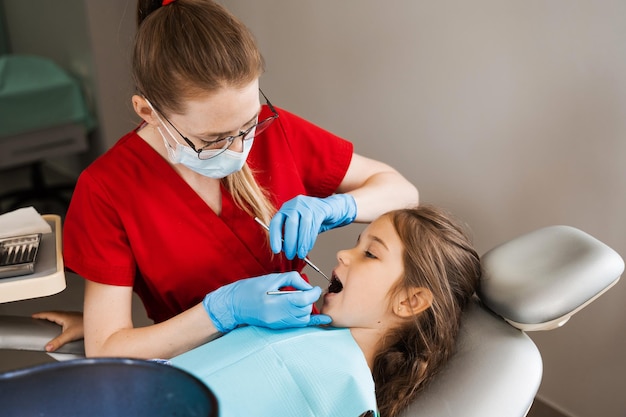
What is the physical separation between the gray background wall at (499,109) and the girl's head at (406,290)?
1.81ft

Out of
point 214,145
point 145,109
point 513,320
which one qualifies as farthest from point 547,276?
point 145,109

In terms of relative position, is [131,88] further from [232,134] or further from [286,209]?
[286,209]

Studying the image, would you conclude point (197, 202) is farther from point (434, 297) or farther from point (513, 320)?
point (513, 320)

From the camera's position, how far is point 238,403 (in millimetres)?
1176

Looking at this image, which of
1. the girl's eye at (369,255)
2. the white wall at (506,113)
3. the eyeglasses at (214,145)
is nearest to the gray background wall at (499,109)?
the white wall at (506,113)

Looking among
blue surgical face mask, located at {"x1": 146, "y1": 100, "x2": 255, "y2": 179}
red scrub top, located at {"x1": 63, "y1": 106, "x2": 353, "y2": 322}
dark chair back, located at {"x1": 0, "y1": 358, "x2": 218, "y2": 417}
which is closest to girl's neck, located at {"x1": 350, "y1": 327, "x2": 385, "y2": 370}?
red scrub top, located at {"x1": 63, "y1": 106, "x2": 353, "y2": 322}

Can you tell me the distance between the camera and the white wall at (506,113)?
1.73 meters

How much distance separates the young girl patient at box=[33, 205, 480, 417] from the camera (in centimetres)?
121

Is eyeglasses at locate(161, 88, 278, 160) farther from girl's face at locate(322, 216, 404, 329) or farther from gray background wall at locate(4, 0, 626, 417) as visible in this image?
gray background wall at locate(4, 0, 626, 417)

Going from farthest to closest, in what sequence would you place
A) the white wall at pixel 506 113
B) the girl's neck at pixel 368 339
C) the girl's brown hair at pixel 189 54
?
the white wall at pixel 506 113 → the girl's neck at pixel 368 339 → the girl's brown hair at pixel 189 54

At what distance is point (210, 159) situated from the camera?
1309mm

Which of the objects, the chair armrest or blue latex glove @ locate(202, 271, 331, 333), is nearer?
blue latex glove @ locate(202, 271, 331, 333)

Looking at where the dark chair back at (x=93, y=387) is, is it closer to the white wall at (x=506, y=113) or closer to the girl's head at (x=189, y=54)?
the girl's head at (x=189, y=54)

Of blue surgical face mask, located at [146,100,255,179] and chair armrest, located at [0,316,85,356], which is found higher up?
blue surgical face mask, located at [146,100,255,179]
